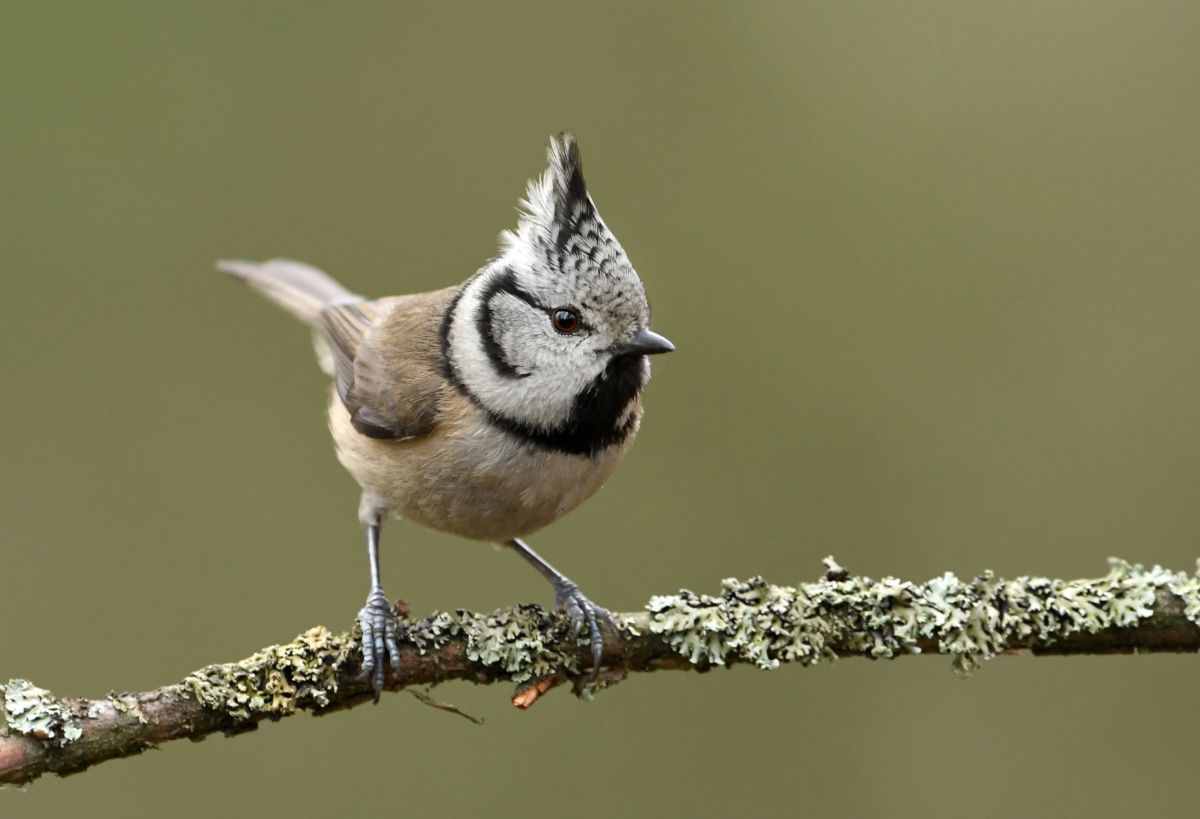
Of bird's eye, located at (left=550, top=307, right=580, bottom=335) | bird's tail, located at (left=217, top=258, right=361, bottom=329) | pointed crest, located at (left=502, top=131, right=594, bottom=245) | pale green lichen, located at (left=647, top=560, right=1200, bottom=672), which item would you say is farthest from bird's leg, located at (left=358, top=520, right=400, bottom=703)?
bird's tail, located at (left=217, top=258, right=361, bottom=329)

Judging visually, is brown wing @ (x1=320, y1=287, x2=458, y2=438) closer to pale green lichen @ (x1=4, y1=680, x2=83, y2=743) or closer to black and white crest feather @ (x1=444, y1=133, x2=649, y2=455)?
black and white crest feather @ (x1=444, y1=133, x2=649, y2=455)

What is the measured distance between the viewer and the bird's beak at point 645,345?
349cm

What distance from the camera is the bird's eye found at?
357 centimetres

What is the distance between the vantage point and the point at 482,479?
3619 mm

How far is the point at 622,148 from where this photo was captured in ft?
19.4

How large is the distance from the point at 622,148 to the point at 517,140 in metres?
0.48

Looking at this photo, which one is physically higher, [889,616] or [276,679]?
[889,616]

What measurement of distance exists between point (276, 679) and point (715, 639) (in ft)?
3.41

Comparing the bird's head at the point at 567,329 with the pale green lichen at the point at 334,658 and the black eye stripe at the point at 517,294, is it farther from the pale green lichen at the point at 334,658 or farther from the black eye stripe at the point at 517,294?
the pale green lichen at the point at 334,658

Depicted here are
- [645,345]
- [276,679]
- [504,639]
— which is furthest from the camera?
[645,345]

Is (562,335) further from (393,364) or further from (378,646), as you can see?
(378,646)

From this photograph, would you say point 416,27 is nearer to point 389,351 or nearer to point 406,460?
point 389,351

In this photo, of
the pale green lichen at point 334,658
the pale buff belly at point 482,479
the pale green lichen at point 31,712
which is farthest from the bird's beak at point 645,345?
the pale green lichen at point 31,712

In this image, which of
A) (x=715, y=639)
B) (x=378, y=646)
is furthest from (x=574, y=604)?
(x=378, y=646)
